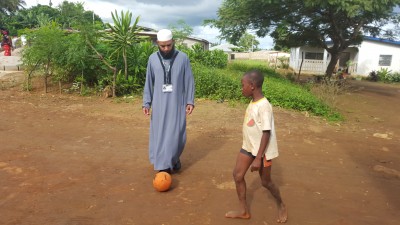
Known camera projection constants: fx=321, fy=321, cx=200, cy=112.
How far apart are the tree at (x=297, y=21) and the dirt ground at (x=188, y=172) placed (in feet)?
23.2

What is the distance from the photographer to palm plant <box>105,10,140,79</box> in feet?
28.8

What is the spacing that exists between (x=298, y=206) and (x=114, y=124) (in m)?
4.59

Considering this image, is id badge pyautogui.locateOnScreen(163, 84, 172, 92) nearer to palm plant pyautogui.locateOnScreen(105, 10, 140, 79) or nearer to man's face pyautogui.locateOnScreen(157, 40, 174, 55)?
man's face pyautogui.locateOnScreen(157, 40, 174, 55)

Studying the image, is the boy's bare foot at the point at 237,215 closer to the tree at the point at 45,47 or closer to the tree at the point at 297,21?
the tree at the point at 45,47

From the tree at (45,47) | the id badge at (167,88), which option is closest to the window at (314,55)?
the tree at (45,47)

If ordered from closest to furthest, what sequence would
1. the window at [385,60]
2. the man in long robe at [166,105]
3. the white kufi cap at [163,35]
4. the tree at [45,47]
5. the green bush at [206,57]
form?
1. the white kufi cap at [163,35]
2. the man in long robe at [166,105]
3. the tree at [45,47]
4. the green bush at [206,57]
5. the window at [385,60]

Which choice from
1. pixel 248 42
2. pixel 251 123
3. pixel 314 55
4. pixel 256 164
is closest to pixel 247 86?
pixel 251 123

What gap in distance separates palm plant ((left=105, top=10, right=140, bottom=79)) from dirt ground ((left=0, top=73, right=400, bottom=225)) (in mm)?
2189

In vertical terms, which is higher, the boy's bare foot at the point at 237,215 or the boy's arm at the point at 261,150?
the boy's arm at the point at 261,150

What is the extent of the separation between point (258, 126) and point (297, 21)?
525 inches

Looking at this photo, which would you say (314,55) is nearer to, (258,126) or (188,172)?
(188,172)

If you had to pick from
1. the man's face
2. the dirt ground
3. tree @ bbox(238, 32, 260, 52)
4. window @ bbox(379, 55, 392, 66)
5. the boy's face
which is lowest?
the dirt ground

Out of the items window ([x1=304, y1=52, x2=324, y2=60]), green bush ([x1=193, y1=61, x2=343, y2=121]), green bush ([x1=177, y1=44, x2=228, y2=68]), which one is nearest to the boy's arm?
green bush ([x1=193, y1=61, x2=343, y2=121])

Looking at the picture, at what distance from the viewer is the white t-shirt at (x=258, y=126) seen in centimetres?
270
